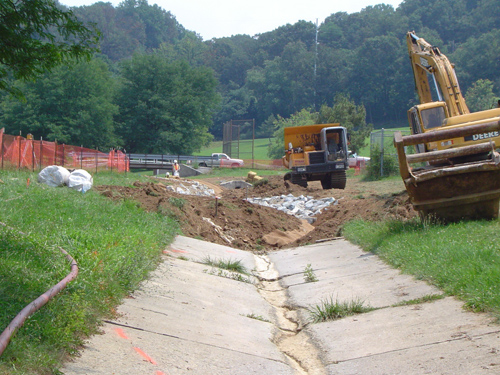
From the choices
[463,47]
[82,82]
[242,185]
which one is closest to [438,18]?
[463,47]

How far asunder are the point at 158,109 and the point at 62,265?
2530 inches

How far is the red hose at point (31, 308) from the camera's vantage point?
4231mm

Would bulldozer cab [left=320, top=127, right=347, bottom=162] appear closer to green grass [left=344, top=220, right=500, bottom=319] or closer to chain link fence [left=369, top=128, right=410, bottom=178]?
chain link fence [left=369, top=128, right=410, bottom=178]

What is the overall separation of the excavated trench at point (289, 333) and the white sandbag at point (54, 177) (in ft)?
26.2

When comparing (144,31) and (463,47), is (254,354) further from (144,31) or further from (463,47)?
(144,31)

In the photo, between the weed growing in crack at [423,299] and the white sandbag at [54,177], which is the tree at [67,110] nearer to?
the white sandbag at [54,177]

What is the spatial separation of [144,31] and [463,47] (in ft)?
370

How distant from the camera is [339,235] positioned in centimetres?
1419

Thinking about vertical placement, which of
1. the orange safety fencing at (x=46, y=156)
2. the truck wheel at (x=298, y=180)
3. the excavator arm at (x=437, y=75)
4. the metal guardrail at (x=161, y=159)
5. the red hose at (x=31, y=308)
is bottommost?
the truck wheel at (x=298, y=180)

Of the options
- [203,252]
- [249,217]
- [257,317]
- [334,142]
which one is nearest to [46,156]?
[249,217]

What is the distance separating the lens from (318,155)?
1113 inches

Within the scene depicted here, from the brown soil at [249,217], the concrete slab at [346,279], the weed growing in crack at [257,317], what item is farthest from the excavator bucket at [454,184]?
the weed growing in crack at [257,317]

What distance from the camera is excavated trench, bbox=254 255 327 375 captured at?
592 centimetres

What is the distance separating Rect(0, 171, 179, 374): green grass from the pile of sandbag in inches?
147
